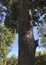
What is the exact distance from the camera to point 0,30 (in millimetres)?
45656

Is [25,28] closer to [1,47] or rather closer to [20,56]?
[20,56]

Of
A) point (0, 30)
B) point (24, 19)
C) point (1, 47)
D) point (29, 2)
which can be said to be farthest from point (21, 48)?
point (1, 47)

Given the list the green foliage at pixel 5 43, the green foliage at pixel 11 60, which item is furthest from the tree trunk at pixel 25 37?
the green foliage at pixel 11 60

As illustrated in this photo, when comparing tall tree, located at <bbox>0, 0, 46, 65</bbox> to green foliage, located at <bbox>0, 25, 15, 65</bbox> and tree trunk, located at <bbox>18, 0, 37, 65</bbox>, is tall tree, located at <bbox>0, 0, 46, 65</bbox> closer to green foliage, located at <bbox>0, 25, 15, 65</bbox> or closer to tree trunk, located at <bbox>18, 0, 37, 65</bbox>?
A: tree trunk, located at <bbox>18, 0, 37, 65</bbox>

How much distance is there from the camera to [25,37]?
12.8 meters

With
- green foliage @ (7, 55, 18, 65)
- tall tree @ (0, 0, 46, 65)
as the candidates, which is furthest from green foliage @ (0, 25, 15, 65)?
tall tree @ (0, 0, 46, 65)

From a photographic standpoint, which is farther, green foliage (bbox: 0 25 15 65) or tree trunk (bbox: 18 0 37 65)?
green foliage (bbox: 0 25 15 65)

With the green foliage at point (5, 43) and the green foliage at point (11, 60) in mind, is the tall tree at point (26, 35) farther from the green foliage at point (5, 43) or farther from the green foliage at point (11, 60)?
the green foliage at point (11, 60)

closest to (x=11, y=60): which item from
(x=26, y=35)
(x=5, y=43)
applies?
(x=5, y=43)

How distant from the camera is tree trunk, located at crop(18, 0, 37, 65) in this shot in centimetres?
1248

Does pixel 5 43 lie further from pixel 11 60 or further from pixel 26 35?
pixel 26 35

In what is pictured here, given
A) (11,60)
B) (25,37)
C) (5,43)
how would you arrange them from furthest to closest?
(11,60) → (5,43) → (25,37)

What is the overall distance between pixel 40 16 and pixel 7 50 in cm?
3749

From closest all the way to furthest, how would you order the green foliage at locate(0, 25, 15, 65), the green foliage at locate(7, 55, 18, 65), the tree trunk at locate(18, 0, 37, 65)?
the tree trunk at locate(18, 0, 37, 65), the green foliage at locate(0, 25, 15, 65), the green foliage at locate(7, 55, 18, 65)
